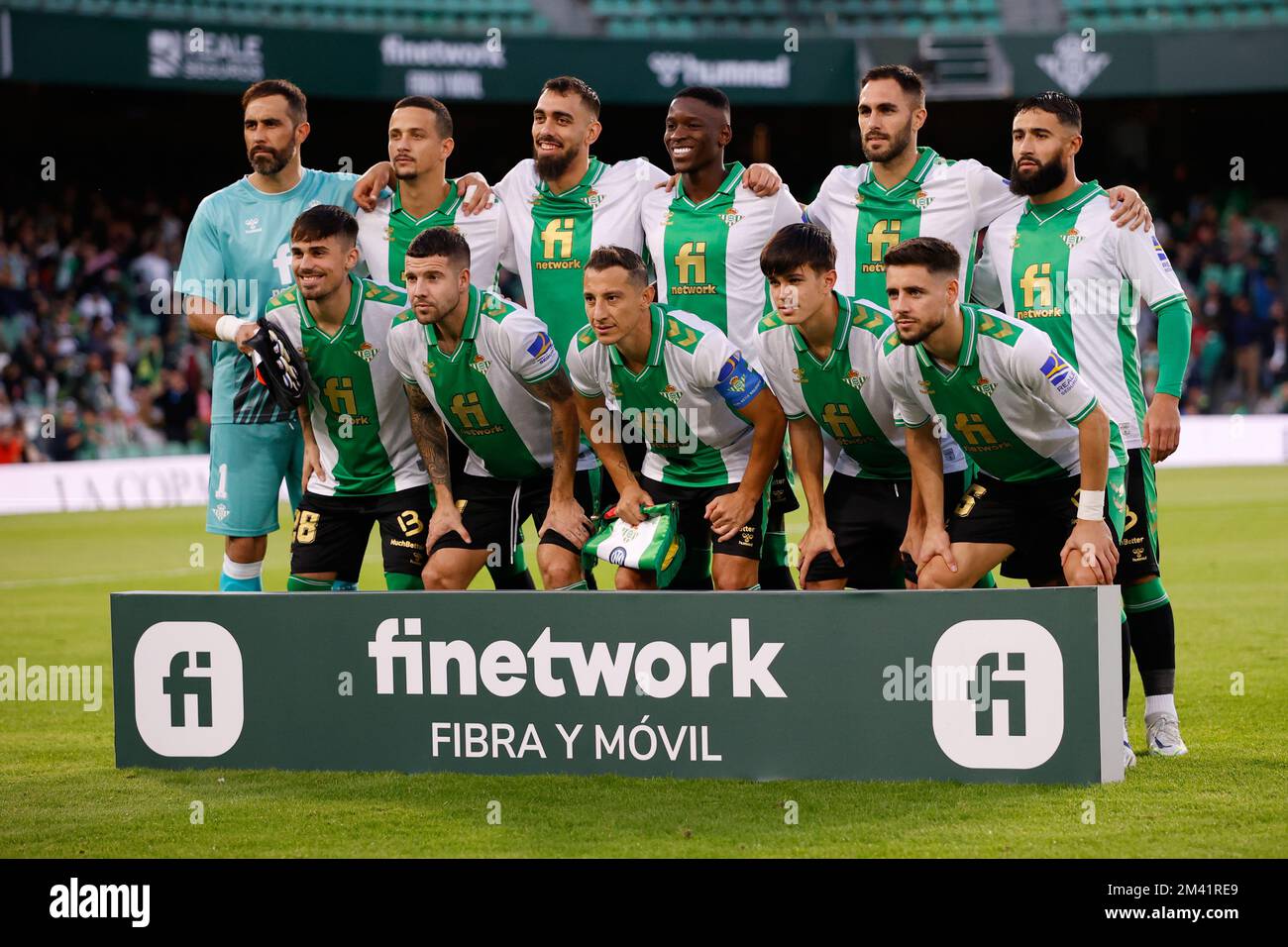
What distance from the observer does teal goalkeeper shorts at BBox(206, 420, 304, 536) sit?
6.71 metres

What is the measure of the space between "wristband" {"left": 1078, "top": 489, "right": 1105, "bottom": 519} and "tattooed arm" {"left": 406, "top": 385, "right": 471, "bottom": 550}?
229 centimetres

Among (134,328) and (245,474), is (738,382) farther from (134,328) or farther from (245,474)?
(134,328)

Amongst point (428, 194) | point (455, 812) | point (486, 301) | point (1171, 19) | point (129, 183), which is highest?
point (1171, 19)

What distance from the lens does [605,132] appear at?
25516 millimetres

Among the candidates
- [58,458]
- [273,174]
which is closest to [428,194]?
[273,174]

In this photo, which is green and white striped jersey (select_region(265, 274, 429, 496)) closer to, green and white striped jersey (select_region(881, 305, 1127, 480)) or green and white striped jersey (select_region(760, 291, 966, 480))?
green and white striped jersey (select_region(760, 291, 966, 480))

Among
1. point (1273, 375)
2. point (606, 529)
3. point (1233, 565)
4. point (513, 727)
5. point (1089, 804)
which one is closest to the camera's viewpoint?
point (1089, 804)

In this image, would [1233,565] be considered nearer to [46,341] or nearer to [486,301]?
[486,301]

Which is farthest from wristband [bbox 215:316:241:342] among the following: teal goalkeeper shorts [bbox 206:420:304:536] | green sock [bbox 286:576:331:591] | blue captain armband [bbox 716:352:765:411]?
blue captain armband [bbox 716:352:765:411]

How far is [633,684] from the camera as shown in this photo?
210 inches

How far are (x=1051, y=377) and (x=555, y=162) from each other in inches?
88.2

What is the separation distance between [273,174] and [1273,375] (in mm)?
19121

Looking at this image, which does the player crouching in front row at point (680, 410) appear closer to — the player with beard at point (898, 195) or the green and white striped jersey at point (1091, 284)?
the player with beard at point (898, 195)

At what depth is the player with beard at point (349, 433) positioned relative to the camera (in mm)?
6246
